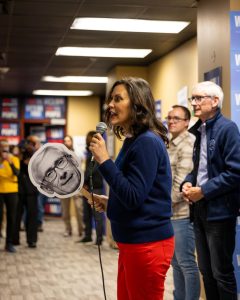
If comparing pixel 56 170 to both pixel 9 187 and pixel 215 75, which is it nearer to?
pixel 215 75

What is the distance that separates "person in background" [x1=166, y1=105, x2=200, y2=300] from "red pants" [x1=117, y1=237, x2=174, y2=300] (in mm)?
1703

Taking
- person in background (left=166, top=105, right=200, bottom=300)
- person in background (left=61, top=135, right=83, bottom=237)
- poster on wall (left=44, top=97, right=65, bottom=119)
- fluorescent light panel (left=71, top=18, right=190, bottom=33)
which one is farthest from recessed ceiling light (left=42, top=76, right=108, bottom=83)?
person in background (left=166, top=105, right=200, bottom=300)

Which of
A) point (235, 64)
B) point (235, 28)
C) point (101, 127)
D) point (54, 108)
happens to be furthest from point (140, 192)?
point (54, 108)

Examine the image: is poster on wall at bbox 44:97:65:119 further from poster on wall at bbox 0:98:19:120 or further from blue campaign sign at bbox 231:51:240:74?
blue campaign sign at bbox 231:51:240:74

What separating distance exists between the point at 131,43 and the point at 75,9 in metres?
1.74

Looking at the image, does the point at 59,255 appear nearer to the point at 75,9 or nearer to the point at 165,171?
the point at 75,9

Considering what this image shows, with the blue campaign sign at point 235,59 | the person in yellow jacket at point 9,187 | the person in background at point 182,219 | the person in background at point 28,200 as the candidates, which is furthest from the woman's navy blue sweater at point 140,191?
the person in background at point 28,200

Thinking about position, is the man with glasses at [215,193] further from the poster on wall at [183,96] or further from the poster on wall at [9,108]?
the poster on wall at [9,108]

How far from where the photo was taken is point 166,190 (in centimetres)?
216

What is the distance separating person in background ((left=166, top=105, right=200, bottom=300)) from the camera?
381cm

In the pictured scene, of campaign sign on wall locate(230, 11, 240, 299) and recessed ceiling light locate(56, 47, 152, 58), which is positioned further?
recessed ceiling light locate(56, 47, 152, 58)

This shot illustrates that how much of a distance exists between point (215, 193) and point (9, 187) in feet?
15.6

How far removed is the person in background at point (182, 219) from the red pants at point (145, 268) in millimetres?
1703

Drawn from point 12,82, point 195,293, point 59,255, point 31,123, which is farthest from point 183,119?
point 31,123
